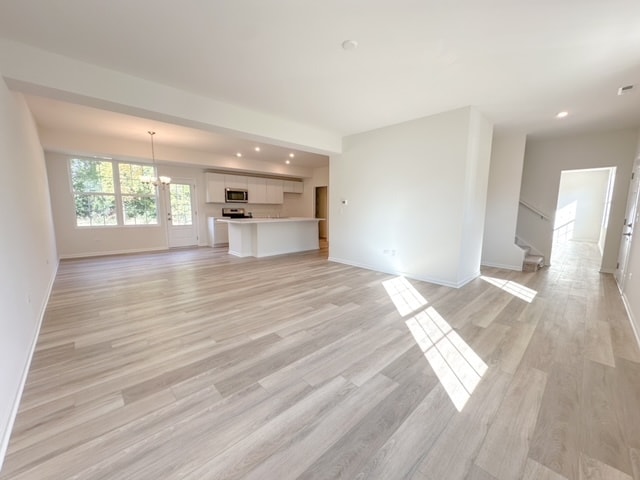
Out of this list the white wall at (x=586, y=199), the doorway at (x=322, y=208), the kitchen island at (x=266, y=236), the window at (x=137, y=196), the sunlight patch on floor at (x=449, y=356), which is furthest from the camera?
the doorway at (x=322, y=208)

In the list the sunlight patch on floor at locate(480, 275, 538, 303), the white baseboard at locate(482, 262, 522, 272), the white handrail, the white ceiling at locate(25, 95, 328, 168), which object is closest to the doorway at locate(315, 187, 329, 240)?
the white ceiling at locate(25, 95, 328, 168)

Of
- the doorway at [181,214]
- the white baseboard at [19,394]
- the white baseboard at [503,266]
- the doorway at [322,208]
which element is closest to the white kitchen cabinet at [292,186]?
the doorway at [322,208]

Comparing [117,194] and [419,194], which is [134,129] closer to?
[117,194]

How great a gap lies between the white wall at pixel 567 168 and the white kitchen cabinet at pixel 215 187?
7801 millimetres

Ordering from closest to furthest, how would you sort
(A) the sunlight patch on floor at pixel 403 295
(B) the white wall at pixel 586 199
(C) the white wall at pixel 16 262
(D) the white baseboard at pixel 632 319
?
(C) the white wall at pixel 16 262, (D) the white baseboard at pixel 632 319, (A) the sunlight patch on floor at pixel 403 295, (B) the white wall at pixel 586 199

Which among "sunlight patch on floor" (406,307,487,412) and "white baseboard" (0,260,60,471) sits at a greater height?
"white baseboard" (0,260,60,471)

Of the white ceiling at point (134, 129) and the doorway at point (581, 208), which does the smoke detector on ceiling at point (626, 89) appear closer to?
the white ceiling at point (134, 129)

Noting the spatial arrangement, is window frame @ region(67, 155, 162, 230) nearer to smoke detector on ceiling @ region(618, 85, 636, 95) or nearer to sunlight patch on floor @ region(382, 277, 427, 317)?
sunlight patch on floor @ region(382, 277, 427, 317)

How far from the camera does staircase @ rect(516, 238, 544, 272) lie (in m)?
5.05

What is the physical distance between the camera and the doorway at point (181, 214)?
759 cm

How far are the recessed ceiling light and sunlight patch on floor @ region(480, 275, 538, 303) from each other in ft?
12.2

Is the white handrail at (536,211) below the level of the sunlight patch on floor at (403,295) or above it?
above

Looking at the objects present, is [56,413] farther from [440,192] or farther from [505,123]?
[505,123]

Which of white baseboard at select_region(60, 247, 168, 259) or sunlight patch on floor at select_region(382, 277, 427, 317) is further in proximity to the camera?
white baseboard at select_region(60, 247, 168, 259)
